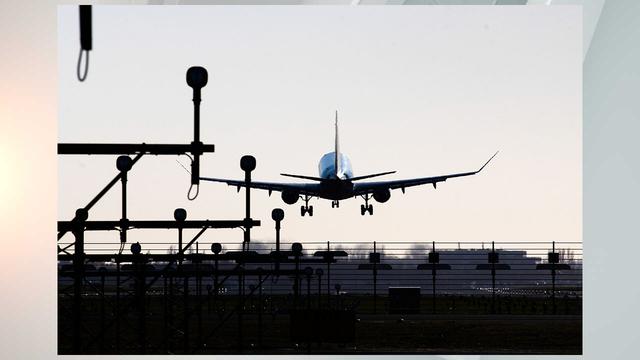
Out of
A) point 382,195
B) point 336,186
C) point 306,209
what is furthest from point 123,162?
point 336,186

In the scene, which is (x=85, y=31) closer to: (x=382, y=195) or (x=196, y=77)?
(x=196, y=77)

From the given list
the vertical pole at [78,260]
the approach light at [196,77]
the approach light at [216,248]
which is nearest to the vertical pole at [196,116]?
the approach light at [196,77]

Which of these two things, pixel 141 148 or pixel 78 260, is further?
pixel 78 260

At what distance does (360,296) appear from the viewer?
16094 mm

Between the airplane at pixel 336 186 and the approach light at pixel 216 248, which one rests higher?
the airplane at pixel 336 186

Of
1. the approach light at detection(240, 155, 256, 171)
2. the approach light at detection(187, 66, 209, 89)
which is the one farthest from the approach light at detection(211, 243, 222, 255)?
the approach light at detection(187, 66, 209, 89)

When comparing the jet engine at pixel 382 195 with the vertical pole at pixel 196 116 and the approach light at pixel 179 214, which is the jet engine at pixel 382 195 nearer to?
the approach light at pixel 179 214

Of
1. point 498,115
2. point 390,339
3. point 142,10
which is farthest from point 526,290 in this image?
point 142,10

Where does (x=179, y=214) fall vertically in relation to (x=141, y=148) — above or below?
below

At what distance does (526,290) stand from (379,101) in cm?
959

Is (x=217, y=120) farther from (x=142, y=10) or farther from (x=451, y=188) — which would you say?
(x=451, y=188)

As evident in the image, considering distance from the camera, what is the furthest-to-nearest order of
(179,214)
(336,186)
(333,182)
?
(333,182) < (336,186) < (179,214)

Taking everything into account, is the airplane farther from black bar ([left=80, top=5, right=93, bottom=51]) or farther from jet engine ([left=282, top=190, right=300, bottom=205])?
black bar ([left=80, top=5, right=93, bottom=51])

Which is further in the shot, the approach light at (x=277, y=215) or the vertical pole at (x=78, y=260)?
the approach light at (x=277, y=215)
